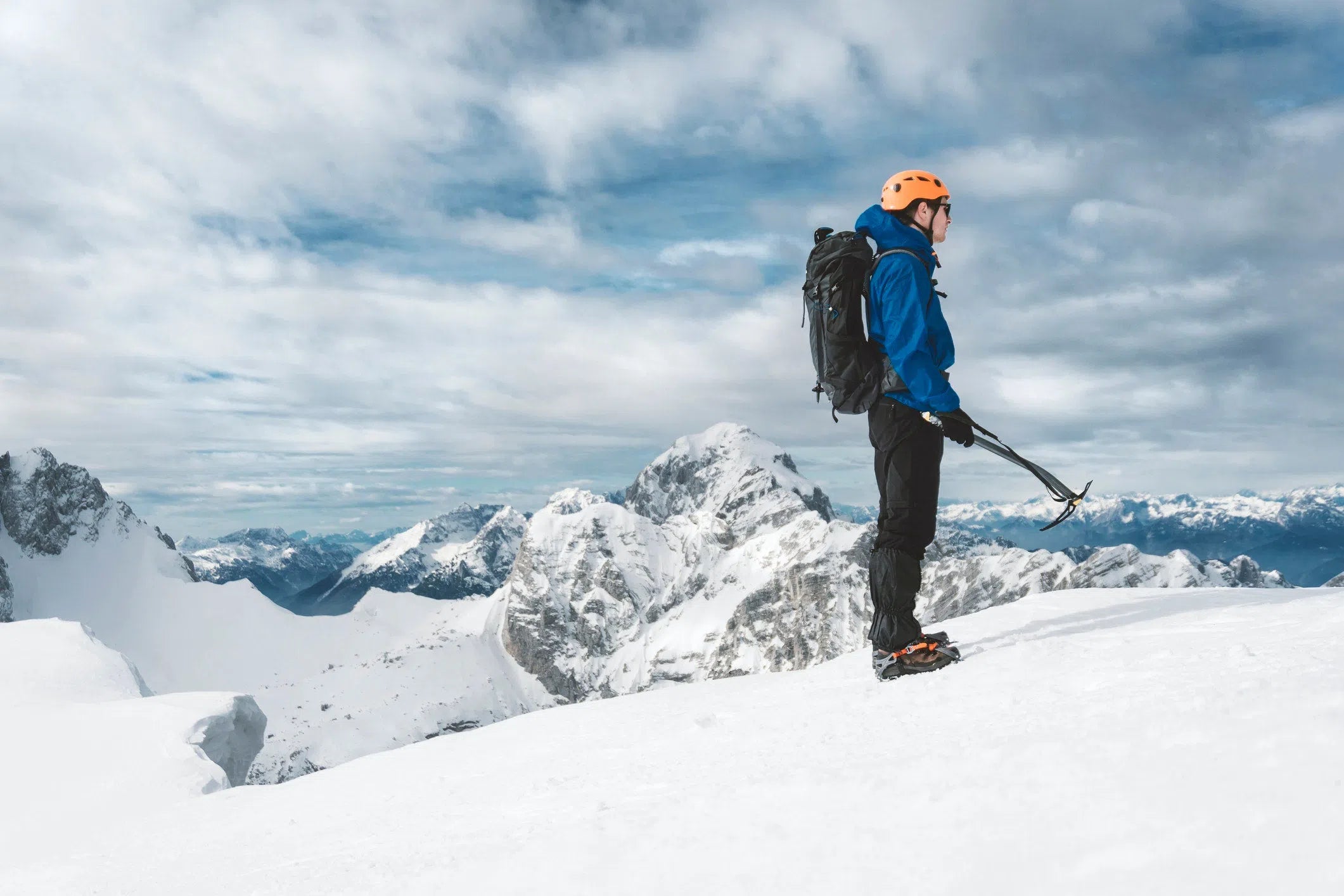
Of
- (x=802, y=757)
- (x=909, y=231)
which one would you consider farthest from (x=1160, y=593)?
(x=802, y=757)

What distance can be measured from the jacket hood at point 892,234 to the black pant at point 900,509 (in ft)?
4.71

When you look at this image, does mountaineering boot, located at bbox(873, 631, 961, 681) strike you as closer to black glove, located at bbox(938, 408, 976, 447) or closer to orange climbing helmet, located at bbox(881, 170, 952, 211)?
black glove, located at bbox(938, 408, 976, 447)

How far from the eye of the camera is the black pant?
719cm

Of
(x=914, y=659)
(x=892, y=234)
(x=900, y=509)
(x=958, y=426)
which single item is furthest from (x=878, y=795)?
(x=892, y=234)

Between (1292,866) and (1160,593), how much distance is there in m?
8.80

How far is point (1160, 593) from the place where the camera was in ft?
32.9

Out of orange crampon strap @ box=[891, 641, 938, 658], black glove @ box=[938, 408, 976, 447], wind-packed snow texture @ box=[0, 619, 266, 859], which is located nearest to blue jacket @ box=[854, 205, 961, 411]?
black glove @ box=[938, 408, 976, 447]

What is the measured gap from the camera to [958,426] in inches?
282

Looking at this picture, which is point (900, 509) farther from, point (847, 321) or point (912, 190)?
point (912, 190)

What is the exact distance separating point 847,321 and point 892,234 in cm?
93

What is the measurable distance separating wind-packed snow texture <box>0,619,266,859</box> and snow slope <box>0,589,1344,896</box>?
2733 millimetres

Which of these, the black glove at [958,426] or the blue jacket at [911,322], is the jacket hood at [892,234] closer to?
the blue jacket at [911,322]

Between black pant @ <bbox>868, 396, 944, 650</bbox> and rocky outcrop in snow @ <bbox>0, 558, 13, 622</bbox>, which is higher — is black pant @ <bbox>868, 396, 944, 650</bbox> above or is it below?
above

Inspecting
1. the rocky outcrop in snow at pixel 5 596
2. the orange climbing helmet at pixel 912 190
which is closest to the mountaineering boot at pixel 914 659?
the orange climbing helmet at pixel 912 190
